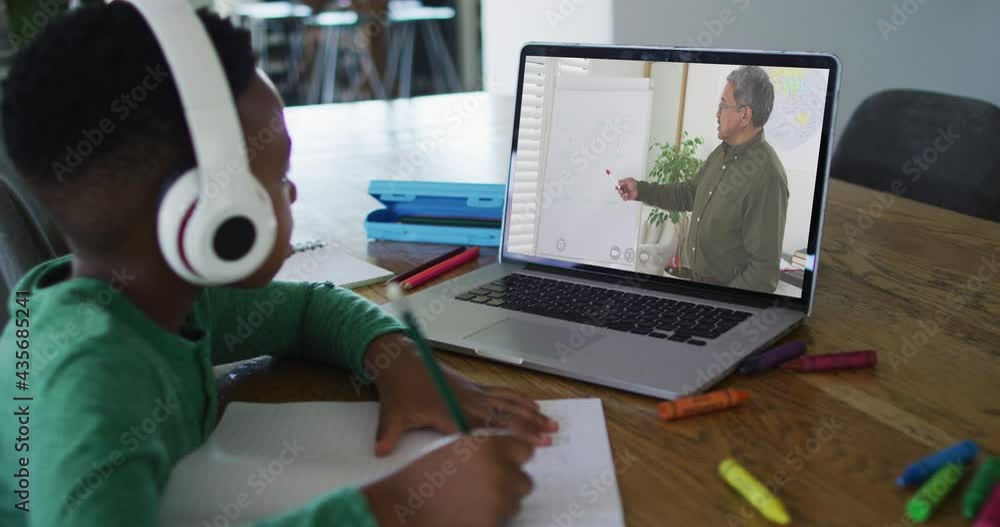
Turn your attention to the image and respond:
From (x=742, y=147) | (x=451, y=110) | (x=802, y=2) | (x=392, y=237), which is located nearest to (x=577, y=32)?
(x=802, y=2)

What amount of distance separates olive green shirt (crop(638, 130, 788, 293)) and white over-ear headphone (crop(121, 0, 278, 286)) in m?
0.52

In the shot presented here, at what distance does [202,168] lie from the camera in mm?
587

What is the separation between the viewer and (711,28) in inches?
122

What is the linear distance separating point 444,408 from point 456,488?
0.57 feet

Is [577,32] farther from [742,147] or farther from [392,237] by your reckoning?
[742,147]

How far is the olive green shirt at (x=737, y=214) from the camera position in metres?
0.93

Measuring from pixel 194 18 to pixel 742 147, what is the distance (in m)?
0.58

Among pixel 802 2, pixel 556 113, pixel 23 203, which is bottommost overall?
pixel 23 203

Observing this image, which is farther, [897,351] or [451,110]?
[451,110]
